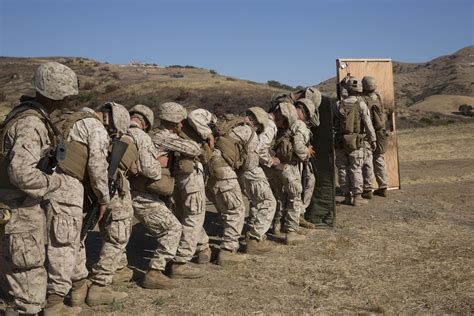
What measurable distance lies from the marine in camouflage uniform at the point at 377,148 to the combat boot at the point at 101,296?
627 centimetres

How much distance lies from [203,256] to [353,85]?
4958 millimetres

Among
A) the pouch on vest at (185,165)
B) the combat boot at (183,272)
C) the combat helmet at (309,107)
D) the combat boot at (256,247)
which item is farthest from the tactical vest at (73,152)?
the combat helmet at (309,107)

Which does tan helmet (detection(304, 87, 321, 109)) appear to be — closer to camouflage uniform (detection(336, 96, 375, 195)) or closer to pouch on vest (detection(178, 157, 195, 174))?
camouflage uniform (detection(336, 96, 375, 195))

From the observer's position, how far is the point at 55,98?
13.9ft

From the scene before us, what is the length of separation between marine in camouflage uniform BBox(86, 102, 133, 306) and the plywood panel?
6.14m

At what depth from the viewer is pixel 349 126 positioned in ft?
31.6

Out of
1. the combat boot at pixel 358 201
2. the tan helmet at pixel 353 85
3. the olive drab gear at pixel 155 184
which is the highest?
the tan helmet at pixel 353 85

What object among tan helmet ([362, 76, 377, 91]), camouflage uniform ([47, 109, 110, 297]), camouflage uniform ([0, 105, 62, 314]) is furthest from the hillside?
camouflage uniform ([0, 105, 62, 314])

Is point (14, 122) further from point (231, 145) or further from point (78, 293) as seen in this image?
point (231, 145)

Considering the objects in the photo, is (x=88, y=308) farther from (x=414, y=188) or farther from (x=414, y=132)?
(x=414, y=132)

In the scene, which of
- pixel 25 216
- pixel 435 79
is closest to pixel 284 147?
pixel 25 216

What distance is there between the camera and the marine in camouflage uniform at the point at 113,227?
519 centimetres

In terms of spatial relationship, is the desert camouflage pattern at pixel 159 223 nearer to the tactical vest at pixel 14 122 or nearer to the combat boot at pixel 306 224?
the tactical vest at pixel 14 122

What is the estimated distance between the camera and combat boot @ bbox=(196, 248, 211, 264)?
6758mm
